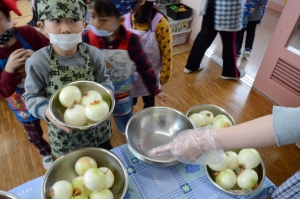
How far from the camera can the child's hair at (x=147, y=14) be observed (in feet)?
3.47

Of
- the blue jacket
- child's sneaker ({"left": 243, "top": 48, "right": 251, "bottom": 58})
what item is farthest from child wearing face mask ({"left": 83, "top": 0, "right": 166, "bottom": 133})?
child's sneaker ({"left": 243, "top": 48, "right": 251, "bottom": 58})

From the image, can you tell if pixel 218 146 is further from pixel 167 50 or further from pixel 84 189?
pixel 167 50

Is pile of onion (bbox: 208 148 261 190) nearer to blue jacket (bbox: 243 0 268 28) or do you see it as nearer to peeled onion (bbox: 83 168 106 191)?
peeled onion (bbox: 83 168 106 191)

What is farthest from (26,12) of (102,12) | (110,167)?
(110,167)

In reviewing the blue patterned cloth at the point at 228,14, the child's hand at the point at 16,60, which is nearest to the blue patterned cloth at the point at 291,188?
the child's hand at the point at 16,60

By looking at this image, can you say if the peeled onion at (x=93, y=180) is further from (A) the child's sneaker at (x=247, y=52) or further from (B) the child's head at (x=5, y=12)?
(A) the child's sneaker at (x=247, y=52)

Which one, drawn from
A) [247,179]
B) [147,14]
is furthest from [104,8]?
[247,179]

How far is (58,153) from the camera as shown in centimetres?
91

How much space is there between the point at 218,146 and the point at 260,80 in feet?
5.04

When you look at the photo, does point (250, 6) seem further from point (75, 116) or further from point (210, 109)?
point (75, 116)

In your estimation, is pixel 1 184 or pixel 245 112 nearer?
pixel 1 184

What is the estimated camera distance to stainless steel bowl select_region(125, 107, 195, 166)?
0.87 metres

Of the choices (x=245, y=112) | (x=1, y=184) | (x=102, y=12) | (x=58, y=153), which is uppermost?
(x=102, y=12)

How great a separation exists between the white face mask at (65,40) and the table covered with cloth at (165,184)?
0.42 m
